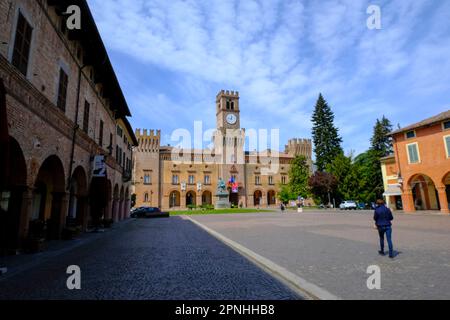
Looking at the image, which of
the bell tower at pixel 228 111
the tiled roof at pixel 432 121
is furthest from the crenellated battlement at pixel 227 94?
the tiled roof at pixel 432 121

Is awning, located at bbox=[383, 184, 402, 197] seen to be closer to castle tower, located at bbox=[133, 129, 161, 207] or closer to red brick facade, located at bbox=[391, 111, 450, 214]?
red brick facade, located at bbox=[391, 111, 450, 214]

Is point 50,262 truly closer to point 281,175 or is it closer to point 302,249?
point 302,249

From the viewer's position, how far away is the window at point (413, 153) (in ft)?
94.6

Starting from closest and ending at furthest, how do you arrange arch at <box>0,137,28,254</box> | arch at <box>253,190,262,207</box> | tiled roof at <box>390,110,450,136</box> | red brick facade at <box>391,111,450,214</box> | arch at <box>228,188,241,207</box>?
arch at <box>0,137,28,254</box> < tiled roof at <box>390,110,450,136</box> < red brick facade at <box>391,111,450,214</box> < arch at <box>228,188,241,207</box> < arch at <box>253,190,262,207</box>

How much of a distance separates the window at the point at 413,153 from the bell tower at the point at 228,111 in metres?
46.7

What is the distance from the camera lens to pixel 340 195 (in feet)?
171

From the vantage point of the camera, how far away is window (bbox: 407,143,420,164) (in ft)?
94.6

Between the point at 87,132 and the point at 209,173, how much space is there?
53.4 m

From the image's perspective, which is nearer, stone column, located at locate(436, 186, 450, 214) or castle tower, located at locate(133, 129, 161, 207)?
stone column, located at locate(436, 186, 450, 214)

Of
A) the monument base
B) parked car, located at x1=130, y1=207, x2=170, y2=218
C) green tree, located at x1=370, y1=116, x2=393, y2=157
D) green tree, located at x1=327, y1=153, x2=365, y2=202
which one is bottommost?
parked car, located at x1=130, y1=207, x2=170, y2=218

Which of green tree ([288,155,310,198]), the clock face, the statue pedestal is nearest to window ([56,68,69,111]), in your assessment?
the statue pedestal

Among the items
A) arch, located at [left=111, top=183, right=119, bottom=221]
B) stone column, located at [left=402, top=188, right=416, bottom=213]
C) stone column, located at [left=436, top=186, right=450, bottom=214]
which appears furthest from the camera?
stone column, located at [left=402, top=188, right=416, bottom=213]

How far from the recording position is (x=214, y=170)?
224 feet

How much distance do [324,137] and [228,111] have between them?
90.0 feet
